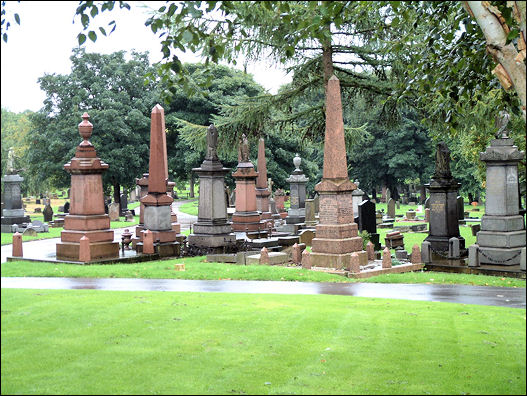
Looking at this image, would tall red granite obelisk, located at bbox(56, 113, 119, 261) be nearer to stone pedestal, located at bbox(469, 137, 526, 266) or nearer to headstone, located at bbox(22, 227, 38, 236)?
stone pedestal, located at bbox(469, 137, 526, 266)

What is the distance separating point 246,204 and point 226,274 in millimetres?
12168

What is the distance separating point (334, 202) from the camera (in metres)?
18.9

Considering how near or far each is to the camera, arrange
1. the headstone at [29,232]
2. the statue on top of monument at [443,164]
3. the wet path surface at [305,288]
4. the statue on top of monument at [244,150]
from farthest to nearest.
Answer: the headstone at [29,232]
the statue on top of monument at [244,150]
the statue on top of monument at [443,164]
the wet path surface at [305,288]

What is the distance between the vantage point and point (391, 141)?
6259 centimetres

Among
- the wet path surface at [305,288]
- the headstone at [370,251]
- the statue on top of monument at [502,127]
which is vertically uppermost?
the statue on top of monument at [502,127]

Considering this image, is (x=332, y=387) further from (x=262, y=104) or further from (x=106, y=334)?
(x=262, y=104)

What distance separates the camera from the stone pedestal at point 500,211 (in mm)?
18234

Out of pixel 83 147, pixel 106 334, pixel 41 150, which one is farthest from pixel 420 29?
pixel 41 150

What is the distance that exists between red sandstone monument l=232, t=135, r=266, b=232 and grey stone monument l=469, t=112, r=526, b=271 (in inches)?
462

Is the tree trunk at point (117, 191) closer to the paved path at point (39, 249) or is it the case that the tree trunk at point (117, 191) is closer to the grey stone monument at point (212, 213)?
the paved path at point (39, 249)

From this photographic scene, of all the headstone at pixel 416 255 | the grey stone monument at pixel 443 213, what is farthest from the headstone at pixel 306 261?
the grey stone monument at pixel 443 213

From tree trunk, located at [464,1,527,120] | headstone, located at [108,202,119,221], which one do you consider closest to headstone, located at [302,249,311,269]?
tree trunk, located at [464,1,527,120]

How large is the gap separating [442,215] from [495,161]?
123 inches

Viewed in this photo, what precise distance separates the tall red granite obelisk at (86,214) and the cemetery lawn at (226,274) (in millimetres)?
1414
